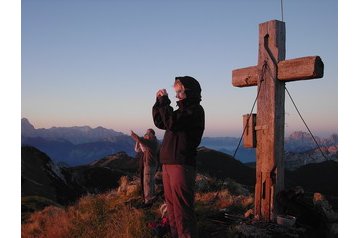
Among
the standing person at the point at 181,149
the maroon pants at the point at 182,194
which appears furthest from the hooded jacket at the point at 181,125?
the maroon pants at the point at 182,194

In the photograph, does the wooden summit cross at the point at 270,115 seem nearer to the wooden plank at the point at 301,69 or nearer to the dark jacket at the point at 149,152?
the wooden plank at the point at 301,69

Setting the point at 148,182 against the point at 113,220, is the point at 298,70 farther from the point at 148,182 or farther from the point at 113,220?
the point at 148,182

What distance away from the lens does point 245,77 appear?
22.7 ft

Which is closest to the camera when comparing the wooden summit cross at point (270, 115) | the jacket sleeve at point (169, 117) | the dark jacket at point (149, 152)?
the jacket sleeve at point (169, 117)

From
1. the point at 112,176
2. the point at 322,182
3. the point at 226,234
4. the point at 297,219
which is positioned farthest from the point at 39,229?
the point at 322,182

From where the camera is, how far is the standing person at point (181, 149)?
4816mm

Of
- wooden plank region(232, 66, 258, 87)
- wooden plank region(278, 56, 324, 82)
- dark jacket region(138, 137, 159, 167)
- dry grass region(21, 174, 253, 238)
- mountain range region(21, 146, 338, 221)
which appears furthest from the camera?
mountain range region(21, 146, 338, 221)

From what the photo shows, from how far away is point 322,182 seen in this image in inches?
1095

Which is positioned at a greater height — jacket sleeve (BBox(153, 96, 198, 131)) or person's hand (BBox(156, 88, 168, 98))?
person's hand (BBox(156, 88, 168, 98))

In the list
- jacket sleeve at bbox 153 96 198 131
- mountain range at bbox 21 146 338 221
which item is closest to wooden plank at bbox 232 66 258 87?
jacket sleeve at bbox 153 96 198 131

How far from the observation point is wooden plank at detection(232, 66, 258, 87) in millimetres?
6750

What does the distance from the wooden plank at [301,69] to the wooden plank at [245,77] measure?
548 mm

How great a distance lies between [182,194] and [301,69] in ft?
8.69

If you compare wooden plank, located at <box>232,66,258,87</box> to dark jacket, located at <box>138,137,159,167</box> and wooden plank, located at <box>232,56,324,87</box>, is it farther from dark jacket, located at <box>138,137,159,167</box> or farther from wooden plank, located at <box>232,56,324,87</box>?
dark jacket, located at <box>138,137,159,167</box>
